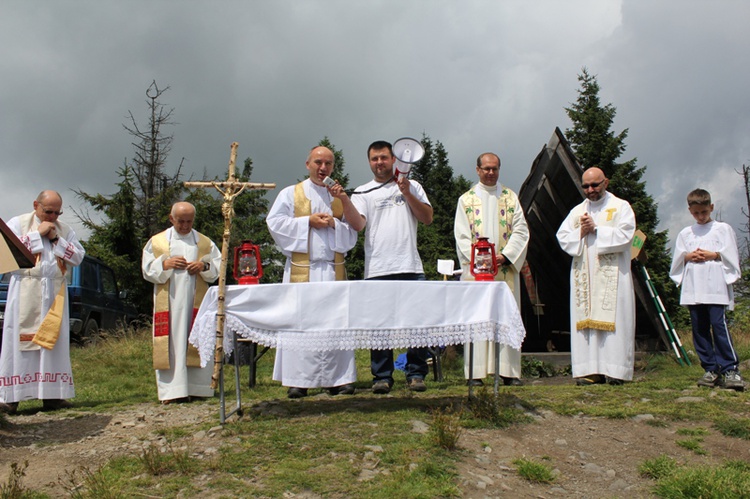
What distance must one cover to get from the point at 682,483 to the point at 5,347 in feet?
19.1

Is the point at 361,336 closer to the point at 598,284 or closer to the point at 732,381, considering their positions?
the point at 598,284

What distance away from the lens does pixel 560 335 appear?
13.2 m

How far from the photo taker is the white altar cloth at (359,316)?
16.1 feet

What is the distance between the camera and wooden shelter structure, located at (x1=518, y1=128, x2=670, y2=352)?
31.3ft

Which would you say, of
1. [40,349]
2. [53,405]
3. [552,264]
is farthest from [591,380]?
[40,349]

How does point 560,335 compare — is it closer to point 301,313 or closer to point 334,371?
point 334,371

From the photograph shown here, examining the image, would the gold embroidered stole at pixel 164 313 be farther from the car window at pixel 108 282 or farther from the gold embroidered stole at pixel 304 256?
the car window at pixel 108 282

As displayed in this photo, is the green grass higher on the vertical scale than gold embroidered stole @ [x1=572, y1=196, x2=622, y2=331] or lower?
lower

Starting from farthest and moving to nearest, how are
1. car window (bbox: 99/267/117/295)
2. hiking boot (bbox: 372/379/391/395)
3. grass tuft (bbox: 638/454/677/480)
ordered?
1. car window (bbox: 99/267/117/295)
2. hiking boot (bbox: 372/379/391/395)
3. grass tuft (bbox: 638/454/677/480)

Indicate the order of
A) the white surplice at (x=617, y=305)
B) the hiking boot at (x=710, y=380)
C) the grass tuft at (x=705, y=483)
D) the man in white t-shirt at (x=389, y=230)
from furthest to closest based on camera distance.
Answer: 1. the white surplice at (x=617, y=305)
2. the hiking boot at (x=710, y=380)
3. the man in white t-shirt at (x=389, y=230)
4. the grass tuft at (x=705, y=483)

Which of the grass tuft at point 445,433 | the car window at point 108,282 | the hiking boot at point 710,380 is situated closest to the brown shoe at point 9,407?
the grass tuft at point 445,433

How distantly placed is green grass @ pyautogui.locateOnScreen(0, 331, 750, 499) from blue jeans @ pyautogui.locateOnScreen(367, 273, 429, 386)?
0.59 ft

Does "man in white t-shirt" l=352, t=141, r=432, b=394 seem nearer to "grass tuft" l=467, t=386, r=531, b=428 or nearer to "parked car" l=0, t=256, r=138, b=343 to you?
"grass tuft" l=467, t=386, r=531, b=428

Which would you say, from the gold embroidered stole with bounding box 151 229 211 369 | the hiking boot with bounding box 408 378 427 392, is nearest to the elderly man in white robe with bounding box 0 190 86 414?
the gold embroidered stole with bounding box 151 229 211 369
